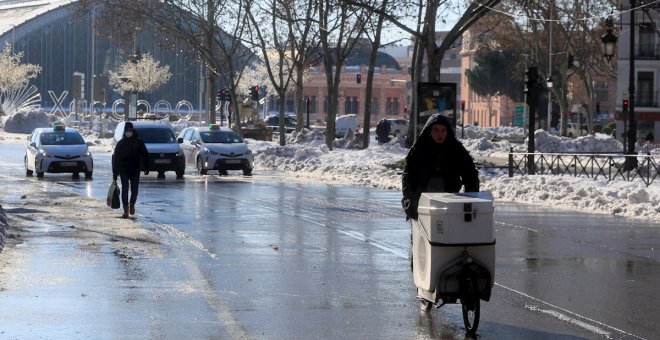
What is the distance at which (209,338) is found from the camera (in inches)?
408

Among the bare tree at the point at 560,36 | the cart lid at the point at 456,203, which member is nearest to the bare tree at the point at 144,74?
the bare tree at the point at 560,36

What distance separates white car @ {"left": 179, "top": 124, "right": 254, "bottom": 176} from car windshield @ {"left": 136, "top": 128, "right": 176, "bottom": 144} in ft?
1.40

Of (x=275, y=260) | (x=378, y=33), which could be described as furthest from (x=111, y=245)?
(x=378, y=33)

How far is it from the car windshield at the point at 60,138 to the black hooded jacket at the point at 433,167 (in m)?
30.5

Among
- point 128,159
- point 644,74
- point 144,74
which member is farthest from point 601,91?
point 128,159

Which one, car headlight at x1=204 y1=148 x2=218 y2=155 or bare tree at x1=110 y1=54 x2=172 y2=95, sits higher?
bare tree at x1=110 y1=54 x2=172 y2=95

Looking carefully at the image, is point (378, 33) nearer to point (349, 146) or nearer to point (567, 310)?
point (349, 146)

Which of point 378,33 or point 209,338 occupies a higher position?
point 378,33

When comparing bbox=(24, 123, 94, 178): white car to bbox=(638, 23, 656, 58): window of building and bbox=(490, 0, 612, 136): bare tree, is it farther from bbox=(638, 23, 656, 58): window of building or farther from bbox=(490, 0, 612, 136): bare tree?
bbox=(638, 23, 656, 58): window of building

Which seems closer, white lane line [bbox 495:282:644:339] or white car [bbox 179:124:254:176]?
white lane line [bbox 495:282:644:339]

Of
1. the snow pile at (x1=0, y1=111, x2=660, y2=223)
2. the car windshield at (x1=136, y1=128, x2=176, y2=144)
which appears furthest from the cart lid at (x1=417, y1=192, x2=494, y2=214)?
the car windshield at (x1=136, y1=128, x2=176, y2=144)

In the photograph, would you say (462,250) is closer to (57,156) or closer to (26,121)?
(57,156)

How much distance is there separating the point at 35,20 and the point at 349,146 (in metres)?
94.3

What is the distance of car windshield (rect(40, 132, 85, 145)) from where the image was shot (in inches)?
1626
